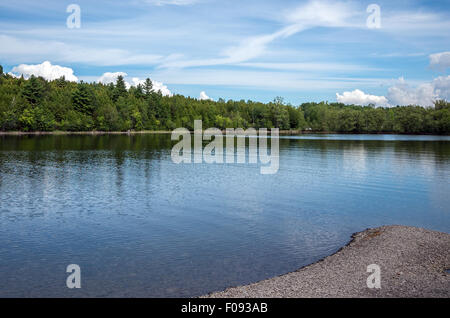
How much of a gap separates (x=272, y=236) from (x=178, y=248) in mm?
5210

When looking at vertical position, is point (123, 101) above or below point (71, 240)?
above

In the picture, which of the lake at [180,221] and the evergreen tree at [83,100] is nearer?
the lake at [180,221]

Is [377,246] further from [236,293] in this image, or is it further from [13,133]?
[13,133]

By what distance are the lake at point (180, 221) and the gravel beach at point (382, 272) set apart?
4.07ft

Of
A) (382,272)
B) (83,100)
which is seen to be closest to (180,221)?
(382,272)

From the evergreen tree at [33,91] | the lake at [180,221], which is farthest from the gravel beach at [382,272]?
the evergreen tree at [33,91]

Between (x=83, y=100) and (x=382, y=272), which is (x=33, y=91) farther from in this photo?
(x=382, y=272)

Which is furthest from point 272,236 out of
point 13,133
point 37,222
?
point 13,133

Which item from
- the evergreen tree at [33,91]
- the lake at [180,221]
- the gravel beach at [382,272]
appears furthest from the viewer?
the evergreen tree at [33,91]

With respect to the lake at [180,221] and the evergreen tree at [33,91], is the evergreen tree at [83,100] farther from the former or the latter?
the lake at [180,221]

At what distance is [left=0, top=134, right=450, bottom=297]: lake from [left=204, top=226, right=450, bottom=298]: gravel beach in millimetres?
1242

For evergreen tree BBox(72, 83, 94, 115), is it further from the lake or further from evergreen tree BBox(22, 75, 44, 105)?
the lake

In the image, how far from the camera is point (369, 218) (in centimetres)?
2461

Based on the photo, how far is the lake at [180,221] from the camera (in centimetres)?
1488
